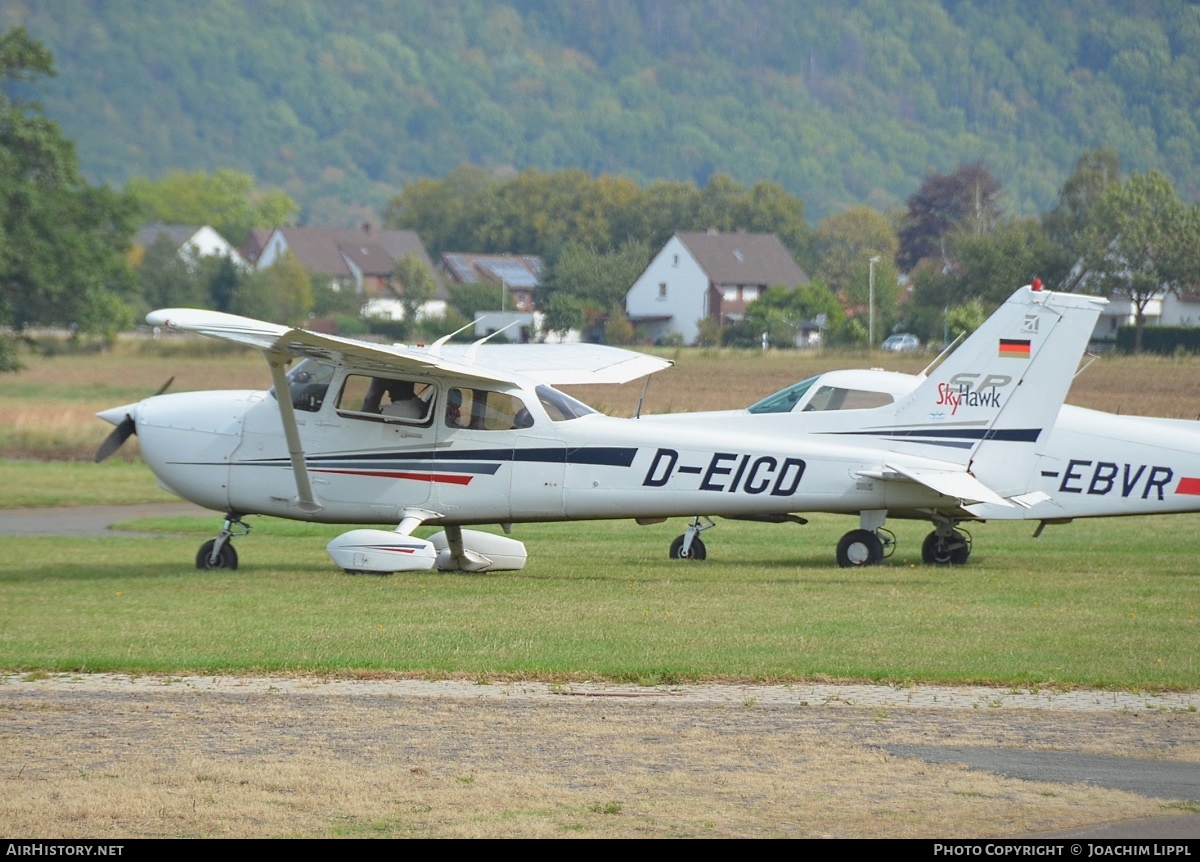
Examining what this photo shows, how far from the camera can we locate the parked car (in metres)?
40.2

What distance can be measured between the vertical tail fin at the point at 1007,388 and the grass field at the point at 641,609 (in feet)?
4.24

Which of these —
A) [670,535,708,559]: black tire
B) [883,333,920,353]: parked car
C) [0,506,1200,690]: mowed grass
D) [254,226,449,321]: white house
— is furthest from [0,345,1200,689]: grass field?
[254,226,449,321]: white house

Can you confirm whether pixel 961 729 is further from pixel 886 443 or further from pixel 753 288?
pixel 753 288

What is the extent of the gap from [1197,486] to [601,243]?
3379cm

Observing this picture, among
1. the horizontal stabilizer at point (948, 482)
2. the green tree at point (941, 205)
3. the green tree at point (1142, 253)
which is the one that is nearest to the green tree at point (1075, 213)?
the green tree at point (1142, 253)

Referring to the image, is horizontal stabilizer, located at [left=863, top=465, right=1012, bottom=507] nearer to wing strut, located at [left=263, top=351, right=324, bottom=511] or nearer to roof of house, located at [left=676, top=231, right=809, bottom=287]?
wing strut, located at [left=263, top=351, right=324, bottom=511]

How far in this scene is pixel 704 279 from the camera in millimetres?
51125

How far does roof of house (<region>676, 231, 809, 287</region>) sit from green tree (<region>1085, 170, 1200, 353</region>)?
1963 cm

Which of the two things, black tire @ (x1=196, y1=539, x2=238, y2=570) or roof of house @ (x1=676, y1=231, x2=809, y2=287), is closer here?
black tire @ (x1=196, y1=539, x2=238, y2=570)

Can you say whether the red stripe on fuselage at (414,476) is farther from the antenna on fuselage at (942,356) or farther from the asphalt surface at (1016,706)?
the asphalt surface at (1016,706)

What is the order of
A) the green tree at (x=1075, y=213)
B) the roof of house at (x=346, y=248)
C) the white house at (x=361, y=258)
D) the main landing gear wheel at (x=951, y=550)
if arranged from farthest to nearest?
the roof of house at (x=346, y=248)
the white house at (x=361, y=258)
the green tree at (x=1075, y=213)
the main landing gear wheel at (x=951, y=550)

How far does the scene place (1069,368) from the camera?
51.5ft

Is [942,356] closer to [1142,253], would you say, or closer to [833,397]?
[833,397]

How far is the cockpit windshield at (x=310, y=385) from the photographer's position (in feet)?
52.2
